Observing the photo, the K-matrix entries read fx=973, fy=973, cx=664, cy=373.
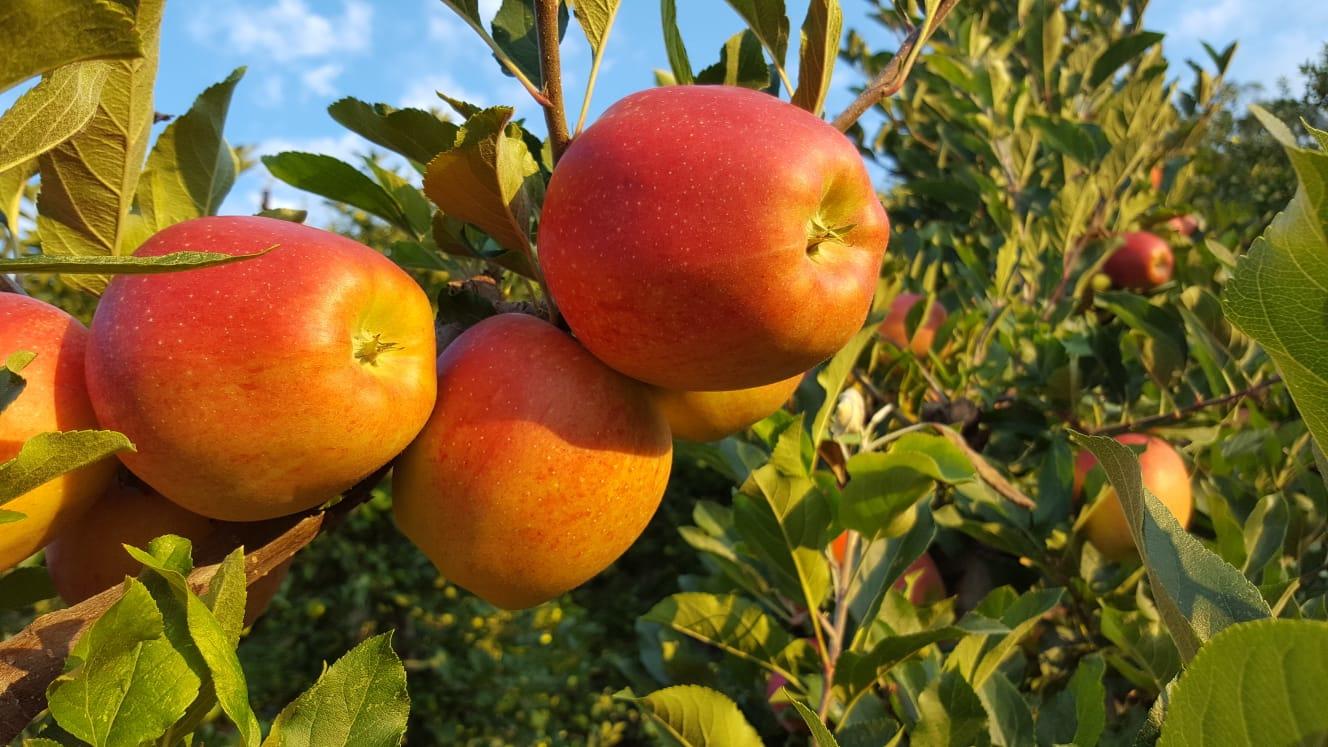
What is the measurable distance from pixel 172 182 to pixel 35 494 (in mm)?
310

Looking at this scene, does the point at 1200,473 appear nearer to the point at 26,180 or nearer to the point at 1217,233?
the point at 1217,233

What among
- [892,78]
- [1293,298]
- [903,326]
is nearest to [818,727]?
[1293,298]

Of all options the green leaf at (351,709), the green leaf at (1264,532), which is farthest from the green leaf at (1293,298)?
the green leaf at (1264,532)

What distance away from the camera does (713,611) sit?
1.30 meters

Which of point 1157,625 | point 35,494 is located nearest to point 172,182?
point 35,494

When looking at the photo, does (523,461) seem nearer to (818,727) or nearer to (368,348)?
(368,348)

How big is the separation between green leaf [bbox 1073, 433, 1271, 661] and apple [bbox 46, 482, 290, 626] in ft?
2.08

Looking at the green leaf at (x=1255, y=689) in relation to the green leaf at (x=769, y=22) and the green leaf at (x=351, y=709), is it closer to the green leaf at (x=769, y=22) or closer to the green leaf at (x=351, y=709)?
the green leaf at (x=351, y=709)

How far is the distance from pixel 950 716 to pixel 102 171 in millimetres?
897

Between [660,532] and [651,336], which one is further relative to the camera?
[660,532]

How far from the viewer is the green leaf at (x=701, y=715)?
96 centimetres

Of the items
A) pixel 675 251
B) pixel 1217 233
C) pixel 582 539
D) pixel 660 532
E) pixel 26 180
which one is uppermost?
pixel 675 251

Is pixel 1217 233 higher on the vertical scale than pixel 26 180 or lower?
lower

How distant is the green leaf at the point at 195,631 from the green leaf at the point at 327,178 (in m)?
0.39
